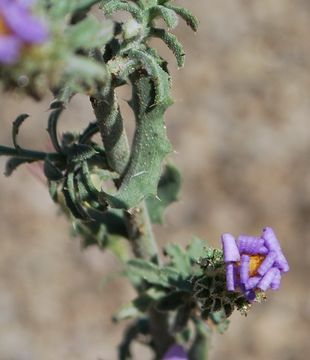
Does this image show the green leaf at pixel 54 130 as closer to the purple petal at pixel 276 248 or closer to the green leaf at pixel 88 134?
the green leaf at pixel 88 134

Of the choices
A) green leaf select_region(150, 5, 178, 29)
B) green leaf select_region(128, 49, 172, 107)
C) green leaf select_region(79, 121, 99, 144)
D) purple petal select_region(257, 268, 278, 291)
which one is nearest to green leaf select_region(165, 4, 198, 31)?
green leaf select_region(150, 5, 178, 29)

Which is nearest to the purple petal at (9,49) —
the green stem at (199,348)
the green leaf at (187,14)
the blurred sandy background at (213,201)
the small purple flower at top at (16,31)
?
the small purple flower at top at (16,31)


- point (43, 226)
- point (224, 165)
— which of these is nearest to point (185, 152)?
point (224, 165)

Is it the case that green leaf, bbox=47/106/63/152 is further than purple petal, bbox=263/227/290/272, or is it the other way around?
green leaf, bbox=47/106/63/152

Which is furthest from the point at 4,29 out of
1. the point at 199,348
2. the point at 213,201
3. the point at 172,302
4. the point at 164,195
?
the point at 213,201

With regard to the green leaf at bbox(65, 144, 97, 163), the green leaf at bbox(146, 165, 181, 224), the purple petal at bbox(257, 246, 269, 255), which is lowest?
the purple petal at bbox(257, 246, 269, 255)

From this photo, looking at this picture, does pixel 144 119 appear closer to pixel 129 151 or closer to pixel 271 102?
pixel 129 151

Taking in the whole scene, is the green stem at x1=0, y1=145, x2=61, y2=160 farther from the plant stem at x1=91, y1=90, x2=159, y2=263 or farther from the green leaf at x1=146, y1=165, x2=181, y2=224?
the green leaf at x1=146, y1=165, x2=181, y2=224
